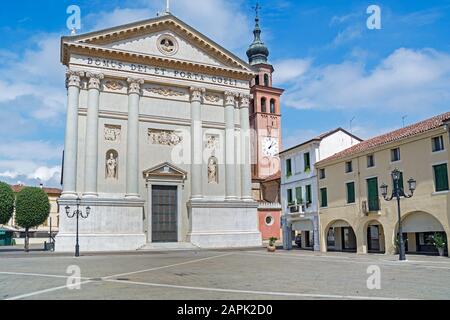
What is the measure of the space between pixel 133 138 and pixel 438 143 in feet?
79.1

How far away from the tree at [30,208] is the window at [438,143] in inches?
1946

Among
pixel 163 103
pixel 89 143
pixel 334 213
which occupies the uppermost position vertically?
Result: pixel 163 103

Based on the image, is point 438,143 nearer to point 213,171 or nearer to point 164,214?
point 213,171

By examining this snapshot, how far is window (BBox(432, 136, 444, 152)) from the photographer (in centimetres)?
2472

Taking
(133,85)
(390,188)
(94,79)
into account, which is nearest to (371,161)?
(390,188)

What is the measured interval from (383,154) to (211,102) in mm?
19304

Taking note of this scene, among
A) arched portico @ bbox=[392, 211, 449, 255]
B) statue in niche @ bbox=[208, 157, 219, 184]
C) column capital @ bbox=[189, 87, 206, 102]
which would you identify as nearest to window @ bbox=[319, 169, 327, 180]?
arched portico @ bbox=[392, 211, 449, 255]

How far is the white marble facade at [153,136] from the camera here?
36875 mm

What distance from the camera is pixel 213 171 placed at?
4231cm

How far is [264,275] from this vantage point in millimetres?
16359

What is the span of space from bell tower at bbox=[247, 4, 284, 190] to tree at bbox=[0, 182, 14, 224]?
31818 mm

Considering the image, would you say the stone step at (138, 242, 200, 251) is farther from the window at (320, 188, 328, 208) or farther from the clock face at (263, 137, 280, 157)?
the clock face at (263, 137, 280, 157)

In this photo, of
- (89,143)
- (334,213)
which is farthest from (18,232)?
(334,213)
